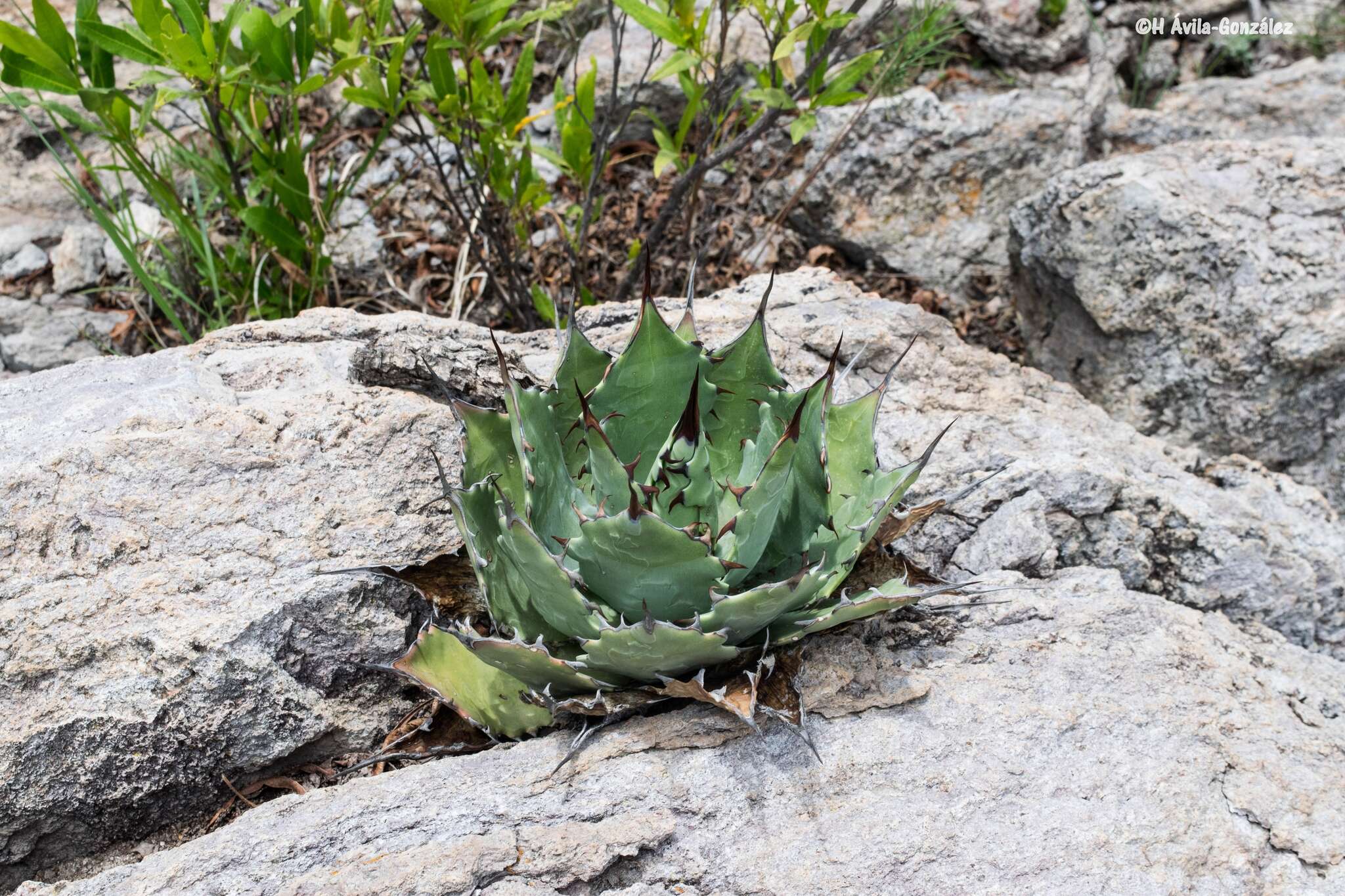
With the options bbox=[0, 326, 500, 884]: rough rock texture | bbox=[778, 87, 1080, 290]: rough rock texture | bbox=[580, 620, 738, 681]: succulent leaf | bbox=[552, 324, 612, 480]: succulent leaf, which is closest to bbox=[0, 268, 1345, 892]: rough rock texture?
bbox=[0, 326, 500, 884]: rough rock texture

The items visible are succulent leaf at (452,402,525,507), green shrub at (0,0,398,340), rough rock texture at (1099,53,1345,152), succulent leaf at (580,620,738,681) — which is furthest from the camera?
rough rock texture at (1099,53,1345,152)

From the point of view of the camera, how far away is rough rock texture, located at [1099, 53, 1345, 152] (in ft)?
16.5

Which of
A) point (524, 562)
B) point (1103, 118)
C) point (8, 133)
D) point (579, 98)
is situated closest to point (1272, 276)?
point (1103, 118)

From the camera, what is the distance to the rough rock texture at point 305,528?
2330mm

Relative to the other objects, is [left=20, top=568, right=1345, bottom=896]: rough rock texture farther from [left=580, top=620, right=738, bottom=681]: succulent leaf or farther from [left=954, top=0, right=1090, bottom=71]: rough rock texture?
[left=954, top=0, right=1090, bottom=71]: rough rock texture

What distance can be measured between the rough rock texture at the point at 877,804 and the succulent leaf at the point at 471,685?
0.09 meters

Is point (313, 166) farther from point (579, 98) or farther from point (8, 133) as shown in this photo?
point (8, 133)

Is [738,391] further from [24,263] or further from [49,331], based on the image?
[24,263]

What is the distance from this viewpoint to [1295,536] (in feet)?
10.4

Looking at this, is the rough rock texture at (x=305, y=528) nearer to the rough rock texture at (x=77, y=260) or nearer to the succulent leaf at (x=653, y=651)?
the succulent leaf at (x=653, y=651)

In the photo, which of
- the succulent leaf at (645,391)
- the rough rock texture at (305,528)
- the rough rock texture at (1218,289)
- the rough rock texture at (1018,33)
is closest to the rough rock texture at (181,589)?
the rough rock texture at (305,528)

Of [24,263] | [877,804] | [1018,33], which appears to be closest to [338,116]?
[24,263]

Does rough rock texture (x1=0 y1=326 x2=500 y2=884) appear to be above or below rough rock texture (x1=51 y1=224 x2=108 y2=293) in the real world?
below

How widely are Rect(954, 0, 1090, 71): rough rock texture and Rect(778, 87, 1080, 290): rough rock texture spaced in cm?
97
